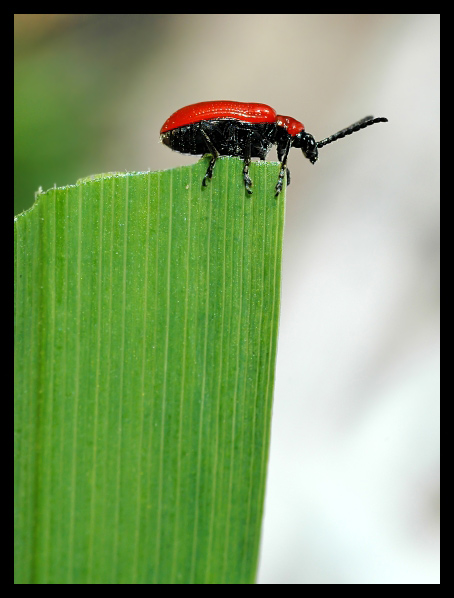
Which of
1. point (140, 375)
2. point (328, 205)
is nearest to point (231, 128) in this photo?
point (140, 375)

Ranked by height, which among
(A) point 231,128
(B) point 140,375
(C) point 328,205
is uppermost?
(C) point 328,205

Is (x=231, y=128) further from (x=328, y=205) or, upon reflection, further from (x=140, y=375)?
(x=328, y=205)

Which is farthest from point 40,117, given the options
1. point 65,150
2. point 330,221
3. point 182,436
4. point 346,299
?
point 182,436

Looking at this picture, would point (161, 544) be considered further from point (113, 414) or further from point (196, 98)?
point (196, 98)

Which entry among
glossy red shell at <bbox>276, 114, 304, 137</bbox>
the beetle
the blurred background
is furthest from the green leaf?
the blurred background

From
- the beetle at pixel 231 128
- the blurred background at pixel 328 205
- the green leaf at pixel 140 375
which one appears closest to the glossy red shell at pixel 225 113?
the beetle at pixel 231 128

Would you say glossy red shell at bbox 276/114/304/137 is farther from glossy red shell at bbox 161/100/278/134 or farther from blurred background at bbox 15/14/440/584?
blurred background at bbox 15/14/440/584
